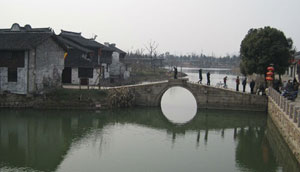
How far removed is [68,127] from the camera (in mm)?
26797

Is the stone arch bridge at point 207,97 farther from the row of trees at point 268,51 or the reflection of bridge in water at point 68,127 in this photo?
the row of trees at point 268,51

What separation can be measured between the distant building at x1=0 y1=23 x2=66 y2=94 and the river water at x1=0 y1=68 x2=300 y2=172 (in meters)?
2.98

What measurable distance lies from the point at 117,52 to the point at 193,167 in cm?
4262

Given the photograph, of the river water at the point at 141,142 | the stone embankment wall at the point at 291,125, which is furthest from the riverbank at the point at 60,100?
the stone embankment wall at the point at 291,125

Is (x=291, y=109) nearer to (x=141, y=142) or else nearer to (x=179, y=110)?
(x=141, y=142)

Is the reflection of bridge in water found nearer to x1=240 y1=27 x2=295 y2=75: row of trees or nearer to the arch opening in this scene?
the arch opening

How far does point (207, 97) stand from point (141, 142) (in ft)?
44.5

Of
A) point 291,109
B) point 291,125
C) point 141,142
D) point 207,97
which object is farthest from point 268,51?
point 141,142

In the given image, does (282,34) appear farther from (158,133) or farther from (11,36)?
(11,36)

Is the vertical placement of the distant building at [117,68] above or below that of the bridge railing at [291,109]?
above

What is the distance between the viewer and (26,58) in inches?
1262

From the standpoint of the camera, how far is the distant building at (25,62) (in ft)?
105

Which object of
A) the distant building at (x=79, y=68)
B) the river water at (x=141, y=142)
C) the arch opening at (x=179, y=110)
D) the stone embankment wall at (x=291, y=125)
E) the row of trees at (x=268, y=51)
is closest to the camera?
the stone embankment wall at (x=291, y=125)

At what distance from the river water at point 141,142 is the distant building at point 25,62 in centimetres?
298
